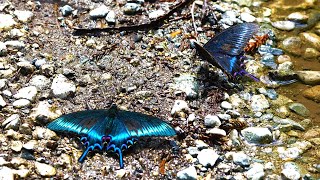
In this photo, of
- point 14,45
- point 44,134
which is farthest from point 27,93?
point 14,45

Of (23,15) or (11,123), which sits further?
(23,15)

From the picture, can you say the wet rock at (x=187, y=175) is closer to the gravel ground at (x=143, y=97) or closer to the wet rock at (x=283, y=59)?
the gravel ground at (x=143, y=97)

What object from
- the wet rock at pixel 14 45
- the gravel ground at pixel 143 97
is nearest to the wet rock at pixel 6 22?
the gravel ground at pixel 143 97

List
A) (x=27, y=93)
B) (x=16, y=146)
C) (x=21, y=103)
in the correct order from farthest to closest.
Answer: (x=27, y=93) → (x=21, y=103) → (x=16, y=146)

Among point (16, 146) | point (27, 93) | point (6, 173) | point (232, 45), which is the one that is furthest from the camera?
point (232, 45)

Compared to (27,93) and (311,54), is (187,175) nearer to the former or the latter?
(27,93)

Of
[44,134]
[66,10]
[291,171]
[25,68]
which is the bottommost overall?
[291,171]

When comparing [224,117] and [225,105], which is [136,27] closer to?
[225,105]

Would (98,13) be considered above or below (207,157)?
above
